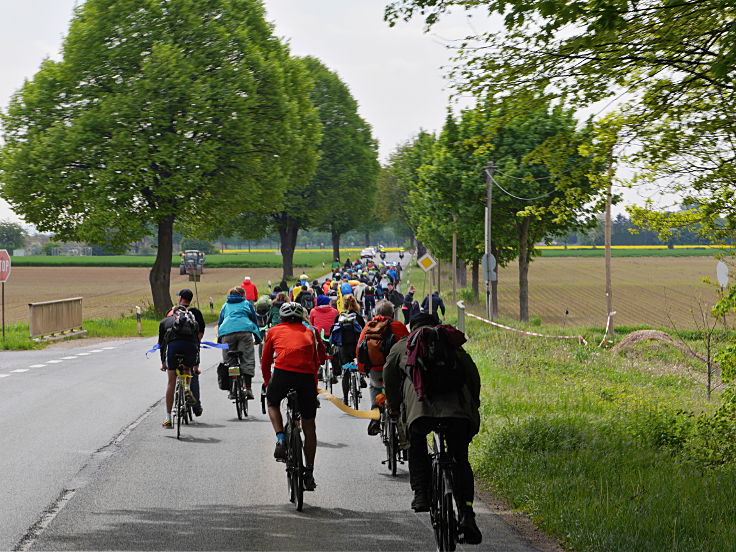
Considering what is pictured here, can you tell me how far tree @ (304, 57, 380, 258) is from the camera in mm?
65938

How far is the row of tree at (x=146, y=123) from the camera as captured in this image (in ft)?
113

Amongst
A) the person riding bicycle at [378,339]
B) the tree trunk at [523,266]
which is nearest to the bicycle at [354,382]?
the person riding bicycle at [378,339]

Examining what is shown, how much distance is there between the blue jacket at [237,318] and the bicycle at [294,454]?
4.11 meters

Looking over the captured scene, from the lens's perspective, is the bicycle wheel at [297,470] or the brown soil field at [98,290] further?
the brown soil field at [98,290]

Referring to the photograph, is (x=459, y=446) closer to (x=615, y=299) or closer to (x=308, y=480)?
(x=308, y=480)

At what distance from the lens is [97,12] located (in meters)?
34.9

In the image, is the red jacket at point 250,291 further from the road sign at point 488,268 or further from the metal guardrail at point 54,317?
the road sign at point 488,268

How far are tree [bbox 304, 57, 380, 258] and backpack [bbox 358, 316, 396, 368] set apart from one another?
5616cm

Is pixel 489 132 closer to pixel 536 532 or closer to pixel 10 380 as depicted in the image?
pixel 536 532

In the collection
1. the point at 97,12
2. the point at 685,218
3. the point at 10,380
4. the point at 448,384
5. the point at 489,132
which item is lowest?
the point at 10,380

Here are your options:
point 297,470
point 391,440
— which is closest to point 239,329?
point 391,440

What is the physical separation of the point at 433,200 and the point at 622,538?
40.0 m

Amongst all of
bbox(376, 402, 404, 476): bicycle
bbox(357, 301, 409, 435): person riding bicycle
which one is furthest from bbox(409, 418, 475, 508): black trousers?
bbox(357, 301, 409, 435): person riding bicycle

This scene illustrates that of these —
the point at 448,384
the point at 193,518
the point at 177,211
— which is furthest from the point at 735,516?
the point at 177,211
